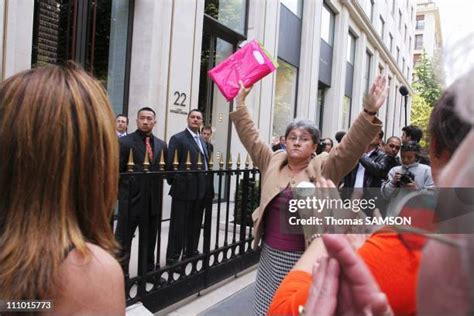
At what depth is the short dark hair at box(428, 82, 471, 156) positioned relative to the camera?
0.67m

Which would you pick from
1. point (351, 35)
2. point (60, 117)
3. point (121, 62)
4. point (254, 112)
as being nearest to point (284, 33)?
point (254, 112)

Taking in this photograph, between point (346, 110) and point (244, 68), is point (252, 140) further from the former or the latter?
point (346, 110)

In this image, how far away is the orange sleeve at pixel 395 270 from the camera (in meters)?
0.77

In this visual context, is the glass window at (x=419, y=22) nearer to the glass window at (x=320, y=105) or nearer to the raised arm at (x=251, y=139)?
the glass window at (x=320, y=105)

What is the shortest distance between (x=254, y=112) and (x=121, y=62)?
4.44 meters

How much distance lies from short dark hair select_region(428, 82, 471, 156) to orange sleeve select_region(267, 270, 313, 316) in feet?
1.43

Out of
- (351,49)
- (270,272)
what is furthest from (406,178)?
(351,49)

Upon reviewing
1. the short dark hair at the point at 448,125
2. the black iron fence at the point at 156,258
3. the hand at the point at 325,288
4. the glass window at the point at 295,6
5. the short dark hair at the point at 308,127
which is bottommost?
the black iron fence at the point at 156,258

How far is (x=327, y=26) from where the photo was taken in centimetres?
1833

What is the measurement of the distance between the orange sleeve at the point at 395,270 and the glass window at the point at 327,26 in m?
17.6

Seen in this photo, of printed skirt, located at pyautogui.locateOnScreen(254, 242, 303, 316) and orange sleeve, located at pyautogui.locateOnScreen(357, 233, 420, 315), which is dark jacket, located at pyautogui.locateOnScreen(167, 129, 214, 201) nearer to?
printed skirt, located at pyautogui.locateOnScreen(254, 242, 303, 316)

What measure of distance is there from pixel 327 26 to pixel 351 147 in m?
→ 17.0

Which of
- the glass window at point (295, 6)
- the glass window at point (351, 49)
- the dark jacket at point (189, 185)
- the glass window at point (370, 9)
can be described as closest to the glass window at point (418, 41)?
the glass window at point (370, 9)

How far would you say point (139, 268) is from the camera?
3672 mm
